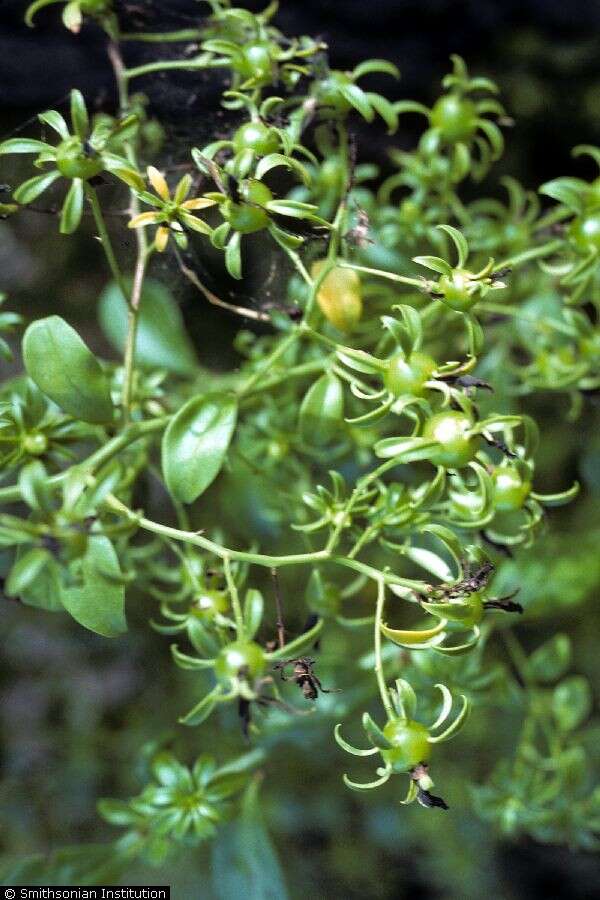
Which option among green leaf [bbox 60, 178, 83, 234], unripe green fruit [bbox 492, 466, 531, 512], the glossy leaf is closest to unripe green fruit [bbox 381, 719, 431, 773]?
the glossy leaf

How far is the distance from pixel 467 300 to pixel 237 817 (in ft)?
2.13

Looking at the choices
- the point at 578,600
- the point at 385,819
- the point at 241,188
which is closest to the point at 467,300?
the point at 241,188

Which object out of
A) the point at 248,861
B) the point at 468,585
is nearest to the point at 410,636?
the point at 468,585

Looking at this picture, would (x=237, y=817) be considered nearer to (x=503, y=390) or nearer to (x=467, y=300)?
(x=503, y=390)

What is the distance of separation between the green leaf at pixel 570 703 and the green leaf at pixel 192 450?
545mm

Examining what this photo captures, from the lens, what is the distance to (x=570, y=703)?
1024mm

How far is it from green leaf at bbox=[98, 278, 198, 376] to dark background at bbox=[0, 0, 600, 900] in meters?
0.10

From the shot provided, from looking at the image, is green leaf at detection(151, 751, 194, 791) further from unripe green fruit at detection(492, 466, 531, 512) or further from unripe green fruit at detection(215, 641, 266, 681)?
unripe green fruit at detection(492, 466, 531, 512)

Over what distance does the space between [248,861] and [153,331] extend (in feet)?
1.87

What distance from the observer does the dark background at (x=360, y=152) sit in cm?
111

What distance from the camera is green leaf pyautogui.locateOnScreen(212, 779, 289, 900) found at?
93 centimetres

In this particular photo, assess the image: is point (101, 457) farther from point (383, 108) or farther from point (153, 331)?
point (153, 331)

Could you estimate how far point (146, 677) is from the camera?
1222mm

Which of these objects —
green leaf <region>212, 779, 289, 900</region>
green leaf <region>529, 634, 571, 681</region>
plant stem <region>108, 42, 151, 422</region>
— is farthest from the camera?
green leaf <region>529, 634, 571, 681</region>
